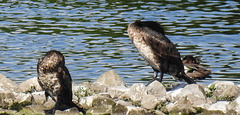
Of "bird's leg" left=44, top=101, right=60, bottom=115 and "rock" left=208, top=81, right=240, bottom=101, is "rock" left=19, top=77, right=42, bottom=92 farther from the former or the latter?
"rock" left=208, top=81, right=240, bottom=101

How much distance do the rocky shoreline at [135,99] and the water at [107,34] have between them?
2083 mm

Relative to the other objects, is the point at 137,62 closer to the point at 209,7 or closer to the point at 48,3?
the point at 209,7

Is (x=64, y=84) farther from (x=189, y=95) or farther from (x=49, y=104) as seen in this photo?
(x=189, y=95)

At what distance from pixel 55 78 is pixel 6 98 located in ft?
4.65

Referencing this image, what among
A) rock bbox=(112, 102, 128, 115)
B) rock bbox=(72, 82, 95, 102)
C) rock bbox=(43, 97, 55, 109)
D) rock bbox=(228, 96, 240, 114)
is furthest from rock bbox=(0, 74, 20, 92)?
rock bbox=(228, 96, 240, 114)

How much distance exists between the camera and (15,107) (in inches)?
485

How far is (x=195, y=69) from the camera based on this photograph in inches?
556

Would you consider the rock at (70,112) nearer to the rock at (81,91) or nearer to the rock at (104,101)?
the rock at (104,101)

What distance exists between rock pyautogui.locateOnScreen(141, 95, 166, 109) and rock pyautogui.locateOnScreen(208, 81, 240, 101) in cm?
126

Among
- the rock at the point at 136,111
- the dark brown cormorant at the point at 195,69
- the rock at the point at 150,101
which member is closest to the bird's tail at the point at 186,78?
the dark brown cormorant at the point at 195,69

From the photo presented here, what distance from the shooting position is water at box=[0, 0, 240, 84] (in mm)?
16750

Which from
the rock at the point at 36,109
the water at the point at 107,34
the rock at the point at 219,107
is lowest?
the water at the point at 107,34

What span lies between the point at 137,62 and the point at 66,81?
6.03 m

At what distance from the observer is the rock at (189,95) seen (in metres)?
11.8
